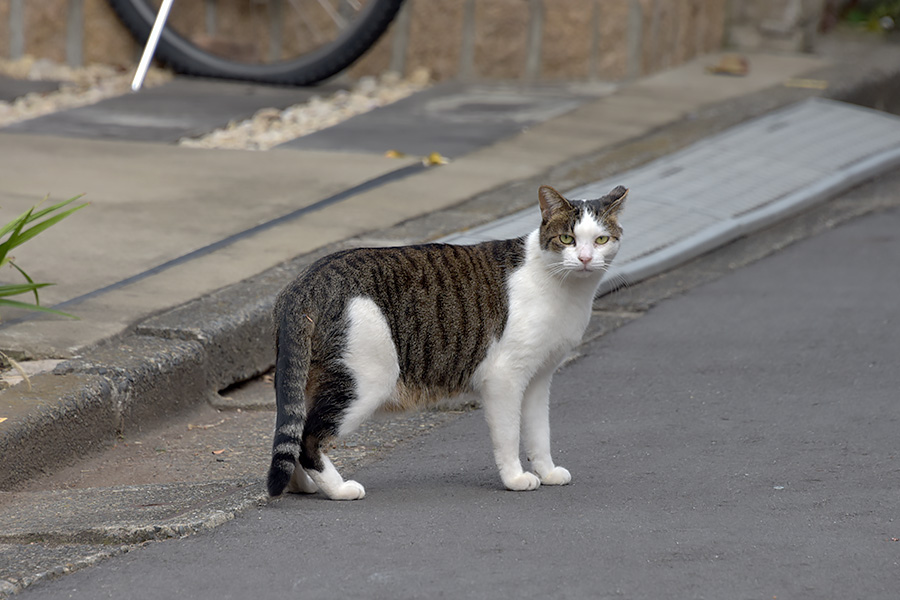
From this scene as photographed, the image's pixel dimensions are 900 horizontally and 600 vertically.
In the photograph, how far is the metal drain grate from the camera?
5805 mm

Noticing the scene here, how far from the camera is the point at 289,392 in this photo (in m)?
3.18

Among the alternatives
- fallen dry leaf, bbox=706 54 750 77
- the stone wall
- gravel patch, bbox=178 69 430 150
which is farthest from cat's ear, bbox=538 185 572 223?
fallen dry leaf, bbox=706 54 750 77

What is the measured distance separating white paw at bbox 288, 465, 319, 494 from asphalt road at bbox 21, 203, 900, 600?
1.6 inches

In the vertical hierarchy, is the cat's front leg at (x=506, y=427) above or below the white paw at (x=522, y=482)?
above

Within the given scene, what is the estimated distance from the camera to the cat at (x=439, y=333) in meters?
3.25

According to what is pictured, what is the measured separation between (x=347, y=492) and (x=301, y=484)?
0.17 m

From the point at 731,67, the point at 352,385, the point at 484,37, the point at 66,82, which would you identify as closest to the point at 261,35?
the point at 66,82

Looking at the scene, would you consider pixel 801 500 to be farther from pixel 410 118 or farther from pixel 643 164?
pixel 410 118

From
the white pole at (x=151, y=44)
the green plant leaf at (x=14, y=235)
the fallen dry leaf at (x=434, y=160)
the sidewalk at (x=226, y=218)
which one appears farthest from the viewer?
the white pole at (x=151, y=44)

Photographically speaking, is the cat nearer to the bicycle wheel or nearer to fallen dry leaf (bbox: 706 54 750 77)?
the bicycle wheel

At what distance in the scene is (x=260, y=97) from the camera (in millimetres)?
8414

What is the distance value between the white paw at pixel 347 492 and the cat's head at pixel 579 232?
0.83 metres

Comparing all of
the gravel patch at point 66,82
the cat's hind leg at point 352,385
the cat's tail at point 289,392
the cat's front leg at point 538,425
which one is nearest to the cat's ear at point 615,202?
the cat's front leg at point 538,425

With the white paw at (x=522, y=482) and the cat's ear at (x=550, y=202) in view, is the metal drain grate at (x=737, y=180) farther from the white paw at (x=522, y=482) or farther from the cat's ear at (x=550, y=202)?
the white paw at (x=522, y=482)
